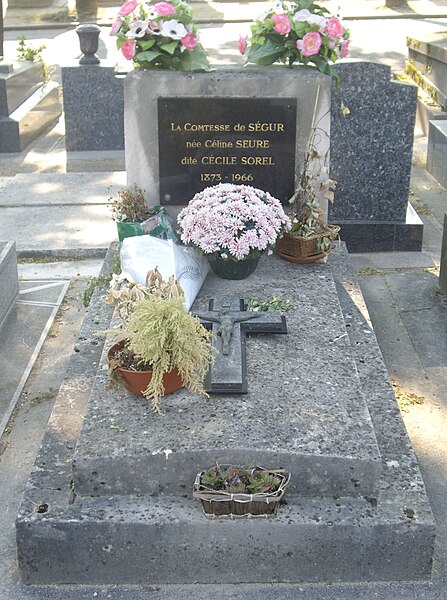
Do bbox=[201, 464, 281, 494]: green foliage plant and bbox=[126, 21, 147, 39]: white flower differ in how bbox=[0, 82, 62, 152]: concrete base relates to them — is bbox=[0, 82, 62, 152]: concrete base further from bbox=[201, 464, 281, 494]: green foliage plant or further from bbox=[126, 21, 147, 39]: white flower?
bbox=[201, 464, 281, 494]: green foliage plant

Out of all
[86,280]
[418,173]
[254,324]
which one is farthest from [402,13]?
[254,324]

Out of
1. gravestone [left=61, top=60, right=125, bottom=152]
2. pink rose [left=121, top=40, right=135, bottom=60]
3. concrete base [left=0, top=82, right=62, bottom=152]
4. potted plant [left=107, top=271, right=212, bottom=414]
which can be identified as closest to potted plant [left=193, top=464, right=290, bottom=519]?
potted plant [left=107, top=271, right=212, bottom=414]

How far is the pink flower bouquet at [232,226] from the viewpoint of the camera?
5660mm

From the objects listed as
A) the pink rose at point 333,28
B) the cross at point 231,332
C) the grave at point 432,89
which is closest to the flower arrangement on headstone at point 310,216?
the pink rose at point 333,28

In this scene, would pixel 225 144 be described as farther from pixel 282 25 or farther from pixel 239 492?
pixel 239 492

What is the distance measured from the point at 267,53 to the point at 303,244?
1393mm

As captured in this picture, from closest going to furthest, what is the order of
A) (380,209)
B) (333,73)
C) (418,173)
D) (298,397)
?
(298,397)
(333,73)
(380,209)
(418,173)

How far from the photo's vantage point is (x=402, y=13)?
24297mm

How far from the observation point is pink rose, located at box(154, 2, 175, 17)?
623 cm

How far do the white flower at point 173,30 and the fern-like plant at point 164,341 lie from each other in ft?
8.07

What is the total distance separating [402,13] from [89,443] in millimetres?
22401

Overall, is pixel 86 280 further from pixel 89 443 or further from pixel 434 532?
pixel 434 532

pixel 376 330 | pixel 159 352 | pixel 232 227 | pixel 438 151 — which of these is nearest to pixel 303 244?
pixel 232 227

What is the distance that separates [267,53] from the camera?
6387mm
